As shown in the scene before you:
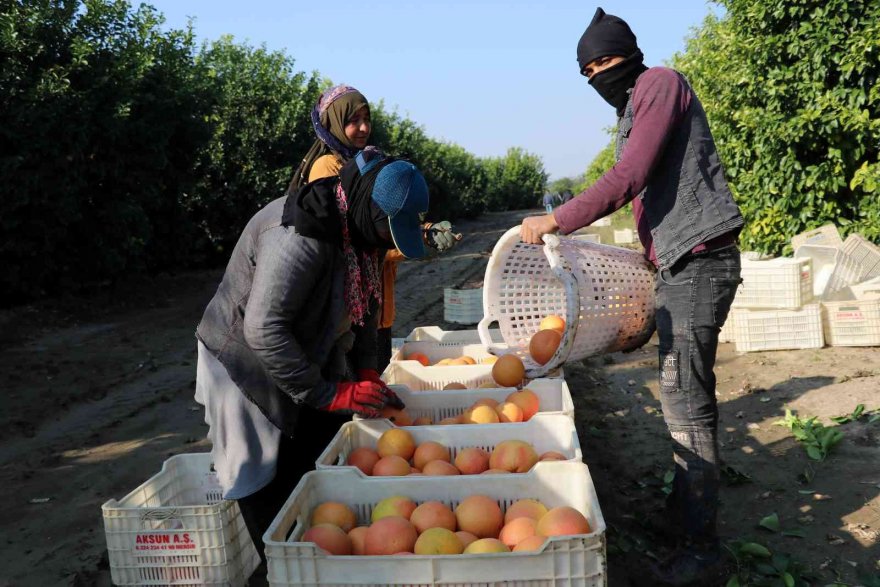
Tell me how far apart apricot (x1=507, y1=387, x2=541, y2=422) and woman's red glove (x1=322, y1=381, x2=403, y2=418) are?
633 millimetres

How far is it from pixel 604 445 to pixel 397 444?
2.43 meters

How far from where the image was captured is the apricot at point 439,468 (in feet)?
8.07

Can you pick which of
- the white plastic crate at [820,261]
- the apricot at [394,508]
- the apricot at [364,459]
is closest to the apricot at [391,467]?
the apricot at [364,459]

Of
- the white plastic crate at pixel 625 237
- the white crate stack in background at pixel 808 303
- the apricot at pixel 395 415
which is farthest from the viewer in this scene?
the white plastic crate at pixel 625 237

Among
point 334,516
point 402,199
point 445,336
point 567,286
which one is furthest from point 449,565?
point 445,336

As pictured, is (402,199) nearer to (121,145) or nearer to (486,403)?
(486,403)

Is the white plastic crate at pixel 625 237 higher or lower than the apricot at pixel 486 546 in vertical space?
higher

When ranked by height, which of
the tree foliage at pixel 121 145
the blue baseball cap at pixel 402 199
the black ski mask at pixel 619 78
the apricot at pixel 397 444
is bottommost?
the apricot at pixel 397 444

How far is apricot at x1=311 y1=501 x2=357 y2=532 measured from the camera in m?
2.16

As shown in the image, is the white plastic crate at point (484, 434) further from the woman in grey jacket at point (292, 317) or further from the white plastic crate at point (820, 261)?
the white plastic crate at point (820, 261)

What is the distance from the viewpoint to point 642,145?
259 cm

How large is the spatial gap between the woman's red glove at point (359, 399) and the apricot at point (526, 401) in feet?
2.08

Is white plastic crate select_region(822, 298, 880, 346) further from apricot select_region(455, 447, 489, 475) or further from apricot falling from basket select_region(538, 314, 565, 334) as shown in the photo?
apricot select_region(455, 447, 489, 475)

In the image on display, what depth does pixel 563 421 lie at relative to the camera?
8.59ft
